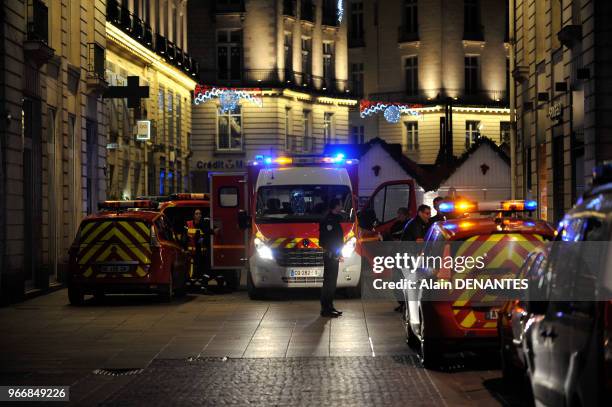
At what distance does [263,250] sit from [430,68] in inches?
2254

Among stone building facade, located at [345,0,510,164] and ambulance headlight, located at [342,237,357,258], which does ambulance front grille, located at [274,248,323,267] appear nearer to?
ambulance headlight, located at [342,237,357,258]

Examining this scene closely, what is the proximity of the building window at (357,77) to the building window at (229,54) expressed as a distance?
1483 centimetres

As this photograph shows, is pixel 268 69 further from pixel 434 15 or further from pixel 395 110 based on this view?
pixel 434 15

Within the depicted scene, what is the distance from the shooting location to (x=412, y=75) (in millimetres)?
80625

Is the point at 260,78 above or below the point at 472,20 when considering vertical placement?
below

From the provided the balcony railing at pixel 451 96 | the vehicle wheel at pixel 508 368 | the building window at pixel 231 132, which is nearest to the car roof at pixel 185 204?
the vehicle wheel at pixel 508 368

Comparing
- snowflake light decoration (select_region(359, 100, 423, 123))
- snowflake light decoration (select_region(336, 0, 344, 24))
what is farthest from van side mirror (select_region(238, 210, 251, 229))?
snowflake light decoration (select_region(336, 0, 344, 24))

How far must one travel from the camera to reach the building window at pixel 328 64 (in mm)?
73500

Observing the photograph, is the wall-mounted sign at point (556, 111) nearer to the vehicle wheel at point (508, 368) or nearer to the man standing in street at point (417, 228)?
the man standing in street at point (417, 228)

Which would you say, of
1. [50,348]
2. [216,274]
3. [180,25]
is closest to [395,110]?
[180,25]

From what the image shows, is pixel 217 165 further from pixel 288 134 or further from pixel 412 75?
pixel 412 75

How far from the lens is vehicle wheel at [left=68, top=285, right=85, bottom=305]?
2273 cm

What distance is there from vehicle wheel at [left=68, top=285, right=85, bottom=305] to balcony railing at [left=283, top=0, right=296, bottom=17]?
158 feet

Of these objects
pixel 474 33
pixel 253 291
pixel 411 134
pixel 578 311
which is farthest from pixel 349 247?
pixel 474 33
